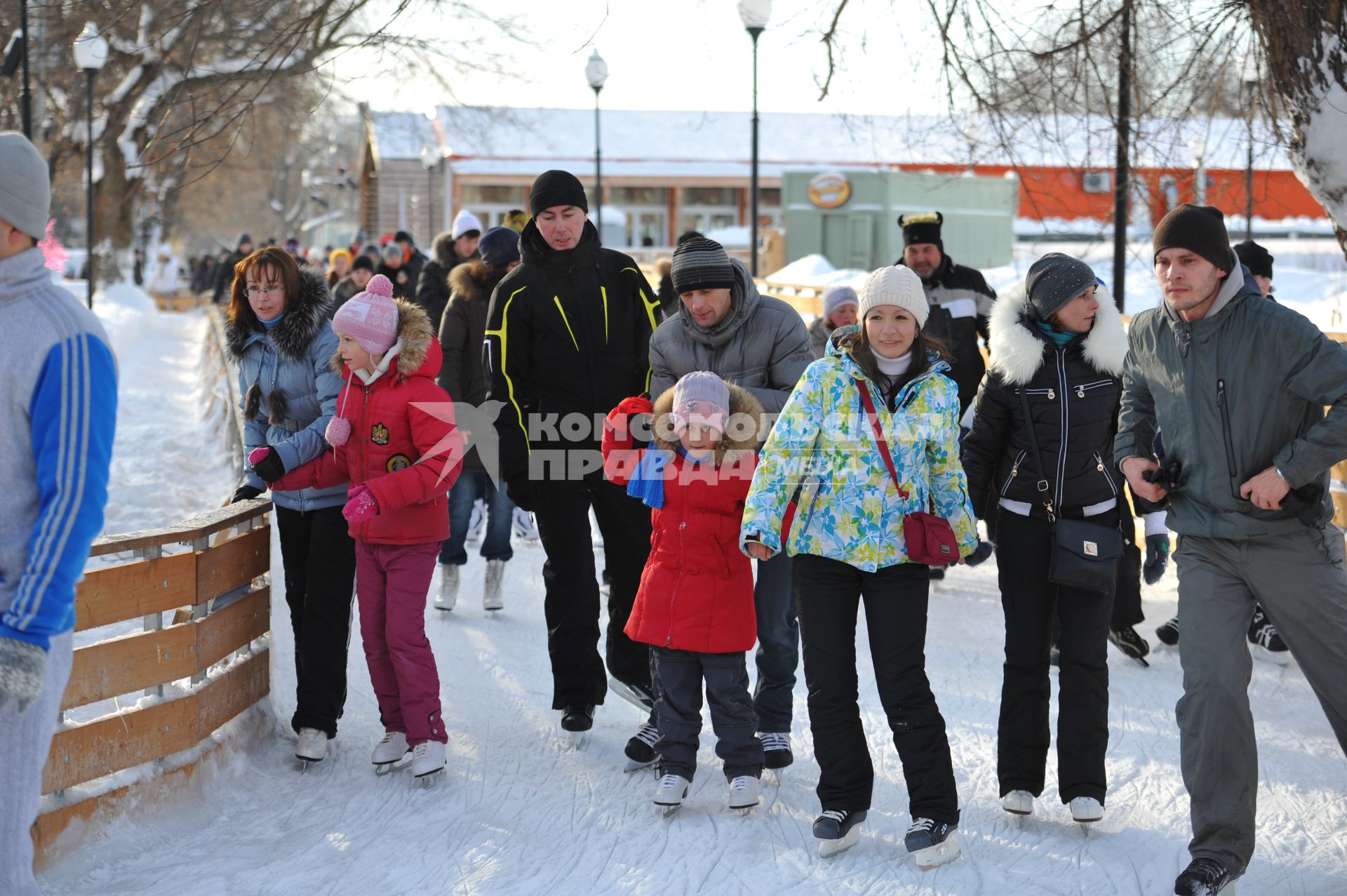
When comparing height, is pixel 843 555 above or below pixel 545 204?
below

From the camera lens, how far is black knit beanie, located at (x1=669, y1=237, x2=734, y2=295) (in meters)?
4.63

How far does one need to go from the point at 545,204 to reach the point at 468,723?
83.4 inches

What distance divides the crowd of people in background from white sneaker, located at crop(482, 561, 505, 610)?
1878 millimetres

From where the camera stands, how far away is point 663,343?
484 centimetres

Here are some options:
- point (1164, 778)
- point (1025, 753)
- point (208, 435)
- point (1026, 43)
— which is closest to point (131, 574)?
point (1025, 753)

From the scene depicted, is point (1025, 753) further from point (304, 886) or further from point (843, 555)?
point (304, 886)

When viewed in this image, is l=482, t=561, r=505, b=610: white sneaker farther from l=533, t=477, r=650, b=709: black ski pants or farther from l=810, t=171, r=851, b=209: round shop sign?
l=810, t=171, r=851, b=209: round shop sign

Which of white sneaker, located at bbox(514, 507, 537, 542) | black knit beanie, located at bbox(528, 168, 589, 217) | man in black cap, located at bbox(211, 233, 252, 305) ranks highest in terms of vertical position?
man in black cap, located at bbox(211, 233, 252, 305)

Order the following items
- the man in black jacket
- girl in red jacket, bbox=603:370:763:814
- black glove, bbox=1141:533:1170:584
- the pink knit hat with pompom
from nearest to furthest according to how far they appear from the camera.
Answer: black glove, bbox=1141:533:1170:584
girl in red jacket, bbox=603:370:763:814
the pink knit hat with pompom
the man in black jacket

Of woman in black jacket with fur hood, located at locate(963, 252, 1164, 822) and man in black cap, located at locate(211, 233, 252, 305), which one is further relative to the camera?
man in black cap, located at locate(211, 233, 252, 305)

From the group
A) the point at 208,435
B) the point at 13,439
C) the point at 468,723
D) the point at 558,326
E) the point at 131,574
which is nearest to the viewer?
the point at 13,439

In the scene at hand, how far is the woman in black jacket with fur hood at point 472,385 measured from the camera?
7.26 m

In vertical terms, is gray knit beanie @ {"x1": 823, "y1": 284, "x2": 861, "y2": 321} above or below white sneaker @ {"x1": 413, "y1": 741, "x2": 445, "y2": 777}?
above

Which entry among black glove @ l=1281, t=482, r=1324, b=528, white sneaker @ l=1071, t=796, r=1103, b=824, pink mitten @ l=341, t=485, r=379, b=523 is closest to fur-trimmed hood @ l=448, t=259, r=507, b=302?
pink mitten @ l=341, t=485, r=379, b=523
